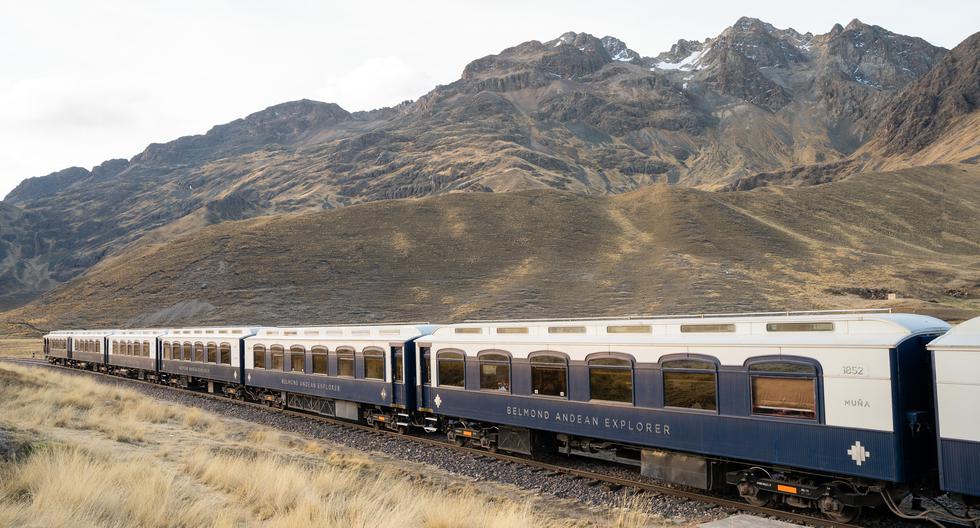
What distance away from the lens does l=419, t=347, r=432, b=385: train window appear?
18234 millimetres

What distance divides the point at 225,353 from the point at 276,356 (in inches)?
193

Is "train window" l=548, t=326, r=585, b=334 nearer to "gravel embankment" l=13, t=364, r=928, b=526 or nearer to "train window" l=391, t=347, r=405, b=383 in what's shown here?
"gravel embankment" l=13, t=364, r=928, b=526

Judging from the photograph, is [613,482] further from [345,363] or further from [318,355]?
[318,355]

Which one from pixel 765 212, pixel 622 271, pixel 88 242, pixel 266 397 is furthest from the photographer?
pixel 88 242

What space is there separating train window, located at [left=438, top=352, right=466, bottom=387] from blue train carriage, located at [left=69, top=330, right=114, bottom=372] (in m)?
33.8

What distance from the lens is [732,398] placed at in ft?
37.3

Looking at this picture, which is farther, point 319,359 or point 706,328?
point 319,359

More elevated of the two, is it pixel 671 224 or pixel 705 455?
pixel 671 224

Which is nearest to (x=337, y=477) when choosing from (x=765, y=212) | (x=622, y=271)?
(x=622, y=271)

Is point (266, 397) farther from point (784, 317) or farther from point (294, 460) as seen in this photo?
point (784, 317)

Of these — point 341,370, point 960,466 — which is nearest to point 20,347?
point 341,370

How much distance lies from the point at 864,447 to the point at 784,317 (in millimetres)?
2363

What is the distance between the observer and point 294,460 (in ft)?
48.5

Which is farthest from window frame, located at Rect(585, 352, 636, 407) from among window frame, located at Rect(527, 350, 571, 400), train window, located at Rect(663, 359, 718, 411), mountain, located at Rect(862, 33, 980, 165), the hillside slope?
mountain, located at Rect(862, 33, 980, 165)
